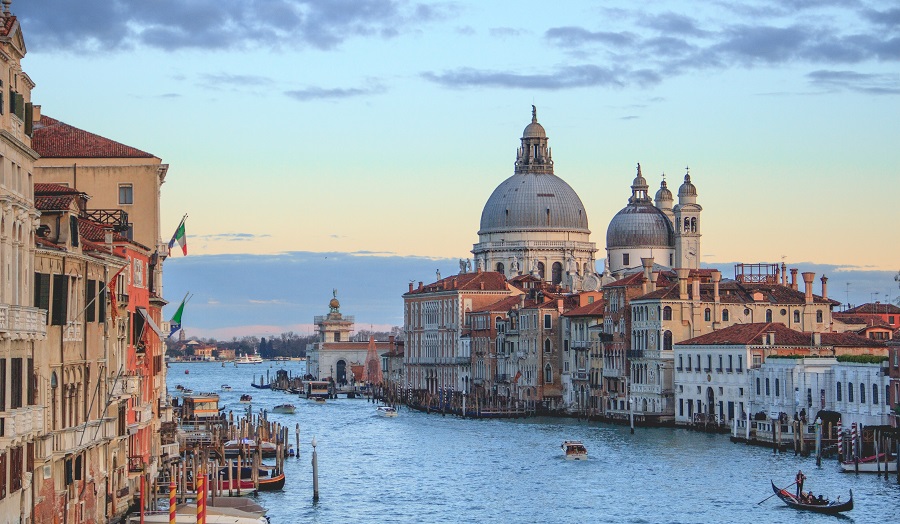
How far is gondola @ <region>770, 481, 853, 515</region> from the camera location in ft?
110

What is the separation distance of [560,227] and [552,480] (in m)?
64.5

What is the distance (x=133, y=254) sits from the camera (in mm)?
28938

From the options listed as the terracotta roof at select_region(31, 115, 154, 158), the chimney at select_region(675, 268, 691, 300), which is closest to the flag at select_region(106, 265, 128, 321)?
the terracotta roof at select_region(31, 115, 154, 158)

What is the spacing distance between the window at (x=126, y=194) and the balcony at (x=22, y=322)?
12813 mm

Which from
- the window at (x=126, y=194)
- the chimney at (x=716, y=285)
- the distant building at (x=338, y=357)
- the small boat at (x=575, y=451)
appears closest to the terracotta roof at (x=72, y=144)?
the window at (x=126, y=194)

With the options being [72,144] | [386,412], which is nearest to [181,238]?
[72,144]

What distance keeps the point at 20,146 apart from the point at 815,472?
2623 centimetres

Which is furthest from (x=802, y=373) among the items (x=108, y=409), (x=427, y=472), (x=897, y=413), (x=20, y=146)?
(x=20, y=146)

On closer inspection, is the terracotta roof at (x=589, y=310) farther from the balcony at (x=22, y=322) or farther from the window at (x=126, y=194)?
the balcony at (x=22, y=322)

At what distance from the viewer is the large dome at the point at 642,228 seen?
10012cm

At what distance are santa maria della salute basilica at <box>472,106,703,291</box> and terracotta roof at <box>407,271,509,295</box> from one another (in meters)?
4.42

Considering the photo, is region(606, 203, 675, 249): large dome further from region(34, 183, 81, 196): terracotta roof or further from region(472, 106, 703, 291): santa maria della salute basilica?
region(34, 183, 81, 196): terracotta roof

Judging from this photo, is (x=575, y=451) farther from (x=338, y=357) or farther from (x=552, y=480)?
(x=338, y=357)

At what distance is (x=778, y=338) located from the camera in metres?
56.8
